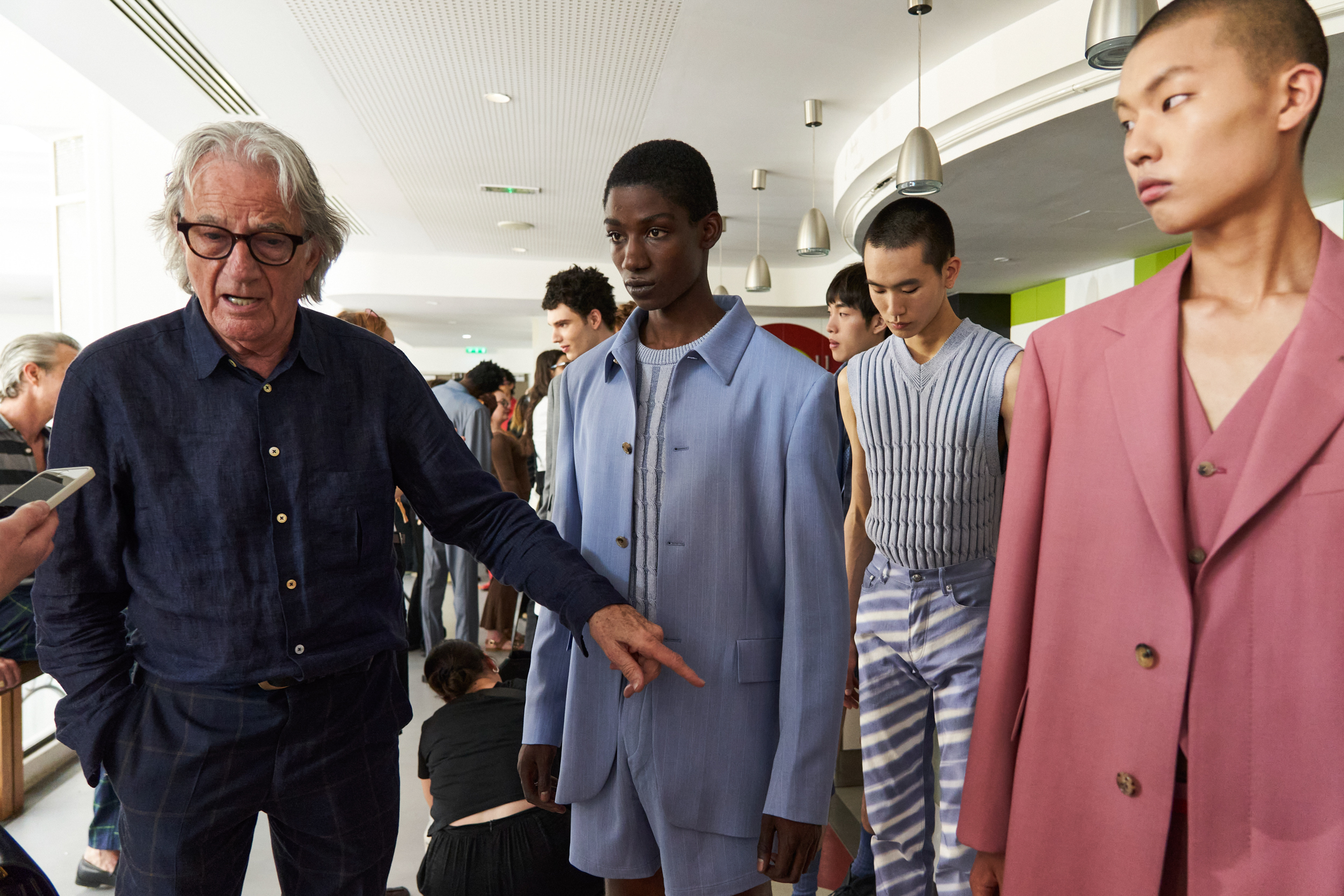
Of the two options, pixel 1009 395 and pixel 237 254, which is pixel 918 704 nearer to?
pixel 1009 395

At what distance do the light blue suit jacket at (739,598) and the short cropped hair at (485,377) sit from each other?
4.27 metres

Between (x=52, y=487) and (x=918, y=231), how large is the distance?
5.85ft

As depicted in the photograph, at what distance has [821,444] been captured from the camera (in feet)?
4.04

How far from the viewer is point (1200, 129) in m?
0.81

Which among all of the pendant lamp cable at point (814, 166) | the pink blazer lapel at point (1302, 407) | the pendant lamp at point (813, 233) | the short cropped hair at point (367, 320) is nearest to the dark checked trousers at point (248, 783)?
the pink blazer lapel at point (1302, 407)

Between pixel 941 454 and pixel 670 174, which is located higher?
pixel 670 174

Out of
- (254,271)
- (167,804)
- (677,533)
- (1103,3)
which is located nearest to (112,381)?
(254,271)

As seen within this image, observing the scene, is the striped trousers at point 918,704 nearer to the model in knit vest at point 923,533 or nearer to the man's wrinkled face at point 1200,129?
the model in knit vest at point 923,533

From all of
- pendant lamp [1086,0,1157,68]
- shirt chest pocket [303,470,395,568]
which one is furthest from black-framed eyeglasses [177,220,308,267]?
pendant lamp [1086,0,1157,68]

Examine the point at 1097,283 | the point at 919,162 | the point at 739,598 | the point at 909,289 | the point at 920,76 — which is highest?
the point at 920,76

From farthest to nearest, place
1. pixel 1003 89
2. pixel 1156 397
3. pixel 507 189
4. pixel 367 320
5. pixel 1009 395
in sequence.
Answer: pixel 507 189 → pixel 1003 89 → pixel 367 320 → pixel 1009 395 → pixel 1156 397

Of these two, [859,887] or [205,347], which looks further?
[859,887]

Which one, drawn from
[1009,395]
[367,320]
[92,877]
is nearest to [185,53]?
[367,320]

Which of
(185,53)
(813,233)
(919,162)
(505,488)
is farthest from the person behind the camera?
(813,233)
